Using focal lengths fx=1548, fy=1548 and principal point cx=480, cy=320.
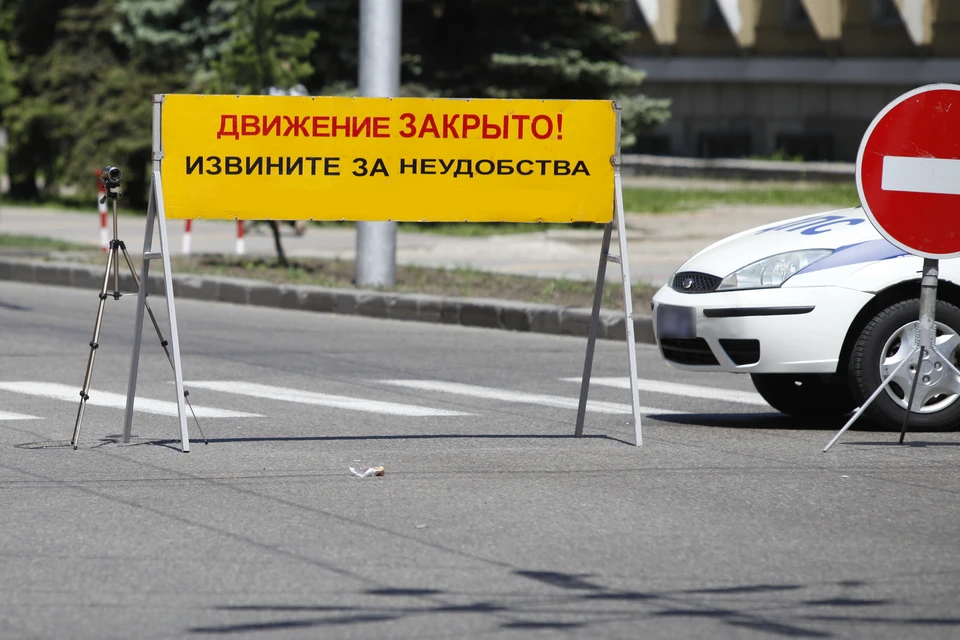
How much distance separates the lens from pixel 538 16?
25.9 meters

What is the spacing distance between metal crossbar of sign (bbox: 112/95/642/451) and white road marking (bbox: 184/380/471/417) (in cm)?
157

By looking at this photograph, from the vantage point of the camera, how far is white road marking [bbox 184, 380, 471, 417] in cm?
870

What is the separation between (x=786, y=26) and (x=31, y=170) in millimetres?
21649

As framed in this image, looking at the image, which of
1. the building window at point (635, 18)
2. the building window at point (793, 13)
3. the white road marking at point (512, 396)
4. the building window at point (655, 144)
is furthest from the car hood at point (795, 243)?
the building window at point (635, 18)

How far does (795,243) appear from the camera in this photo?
7973mm

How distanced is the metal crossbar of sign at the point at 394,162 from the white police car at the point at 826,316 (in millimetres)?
669

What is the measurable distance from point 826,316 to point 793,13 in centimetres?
3817

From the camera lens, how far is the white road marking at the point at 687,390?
372 inches

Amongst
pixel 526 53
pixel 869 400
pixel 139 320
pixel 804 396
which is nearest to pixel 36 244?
pixel 526 53

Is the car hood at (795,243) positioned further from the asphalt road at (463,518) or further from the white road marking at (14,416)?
the white road marking at (14,416)

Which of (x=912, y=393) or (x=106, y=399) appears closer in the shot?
(x=912, y=393)

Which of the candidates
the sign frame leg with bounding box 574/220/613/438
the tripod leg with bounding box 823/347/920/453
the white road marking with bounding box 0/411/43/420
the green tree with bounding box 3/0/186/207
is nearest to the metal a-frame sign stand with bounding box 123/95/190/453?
the white road marking with bounding box 0/411/43/420

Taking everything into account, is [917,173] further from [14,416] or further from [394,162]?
[14,416]

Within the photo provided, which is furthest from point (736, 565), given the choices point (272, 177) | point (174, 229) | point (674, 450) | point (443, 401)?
point (174, 229)
